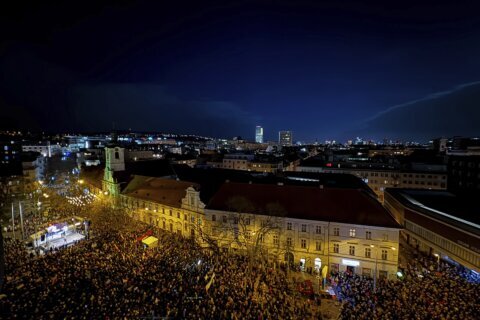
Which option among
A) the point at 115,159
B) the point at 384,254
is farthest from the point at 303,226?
the point at 115,159

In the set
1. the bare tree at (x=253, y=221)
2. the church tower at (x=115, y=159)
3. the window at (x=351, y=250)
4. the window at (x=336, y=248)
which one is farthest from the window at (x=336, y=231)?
the church tower at (x=115, y=159)

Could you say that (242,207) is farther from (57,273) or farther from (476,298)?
(476,298)

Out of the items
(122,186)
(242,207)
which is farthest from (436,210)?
(122,186)

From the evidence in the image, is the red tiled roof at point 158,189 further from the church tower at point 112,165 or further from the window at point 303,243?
the window at point 303,243

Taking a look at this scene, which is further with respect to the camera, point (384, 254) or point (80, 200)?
point (80, 200)

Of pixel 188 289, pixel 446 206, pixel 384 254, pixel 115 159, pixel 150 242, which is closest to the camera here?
pixel 188 289

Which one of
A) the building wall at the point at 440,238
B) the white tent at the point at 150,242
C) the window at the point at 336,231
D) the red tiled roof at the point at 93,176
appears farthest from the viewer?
the red tiled roof at the point at 93,176

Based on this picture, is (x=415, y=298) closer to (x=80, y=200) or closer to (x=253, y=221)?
(x=253, y=221)
